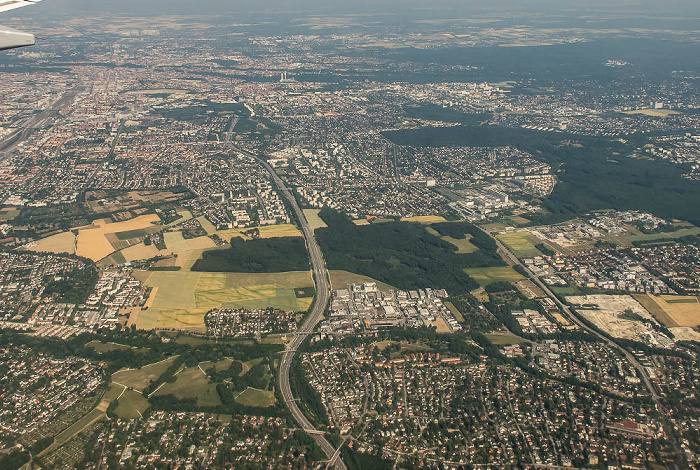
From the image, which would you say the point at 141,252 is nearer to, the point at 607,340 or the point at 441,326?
the point at 441,326

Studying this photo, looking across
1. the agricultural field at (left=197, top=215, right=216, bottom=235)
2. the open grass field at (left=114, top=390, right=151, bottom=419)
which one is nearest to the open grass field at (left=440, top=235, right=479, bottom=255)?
the agricultural field at (left=197, top=215, right=216, bottom=235)

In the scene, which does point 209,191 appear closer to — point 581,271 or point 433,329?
point 433,329

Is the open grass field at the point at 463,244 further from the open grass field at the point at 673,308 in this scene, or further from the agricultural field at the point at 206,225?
the agricultural field at the point at 206,225

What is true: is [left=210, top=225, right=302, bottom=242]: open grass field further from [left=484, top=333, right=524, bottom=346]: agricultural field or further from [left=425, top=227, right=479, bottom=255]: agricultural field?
[left=484, top=333, right=524, bottom=346]: agricultural field

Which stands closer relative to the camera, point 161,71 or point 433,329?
point 433,329

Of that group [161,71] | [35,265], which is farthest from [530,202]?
[161,71]

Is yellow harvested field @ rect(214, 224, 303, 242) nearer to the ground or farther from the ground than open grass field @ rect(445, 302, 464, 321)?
farther from the ground

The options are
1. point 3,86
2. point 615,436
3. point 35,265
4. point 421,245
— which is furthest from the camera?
point 3,86
